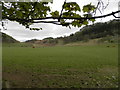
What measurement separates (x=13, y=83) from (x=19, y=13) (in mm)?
2984

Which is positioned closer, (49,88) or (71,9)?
(71,9)

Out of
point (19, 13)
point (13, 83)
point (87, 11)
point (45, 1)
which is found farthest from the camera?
point (13, 83)

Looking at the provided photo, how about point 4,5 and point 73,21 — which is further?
point 4,5

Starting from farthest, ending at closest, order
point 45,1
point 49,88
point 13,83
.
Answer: point 13,83
point 49,88
point 45,1

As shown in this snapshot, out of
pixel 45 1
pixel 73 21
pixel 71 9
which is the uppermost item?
pixel 45 1

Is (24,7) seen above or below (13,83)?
above

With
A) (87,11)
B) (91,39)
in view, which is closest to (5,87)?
(87,11)

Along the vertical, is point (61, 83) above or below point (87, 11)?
below

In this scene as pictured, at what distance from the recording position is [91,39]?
96.2 metres

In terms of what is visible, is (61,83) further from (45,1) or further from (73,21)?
(45,1)

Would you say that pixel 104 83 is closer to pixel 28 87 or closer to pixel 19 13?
pixel 28 87

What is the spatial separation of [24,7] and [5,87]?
2.56 metres

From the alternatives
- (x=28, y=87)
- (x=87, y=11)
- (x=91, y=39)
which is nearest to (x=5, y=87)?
(x=28, y=87)

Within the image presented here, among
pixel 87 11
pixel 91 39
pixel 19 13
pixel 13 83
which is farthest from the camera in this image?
pixel 91 39
